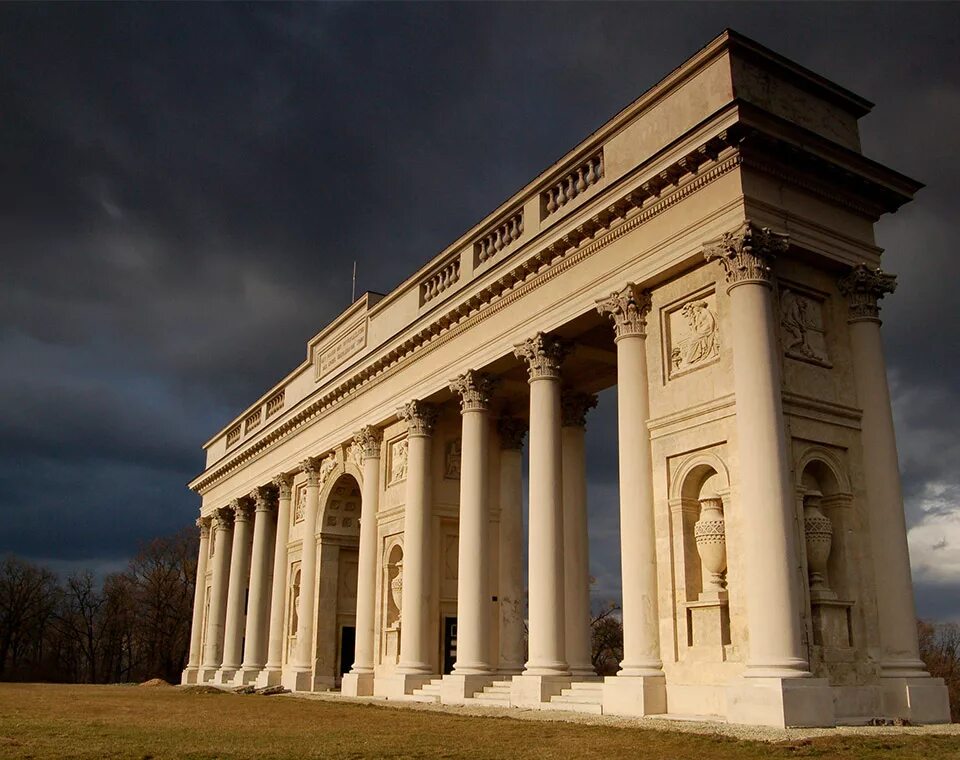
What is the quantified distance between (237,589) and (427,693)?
24.5 m

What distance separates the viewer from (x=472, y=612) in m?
26.5

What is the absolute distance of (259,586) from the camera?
4547 cm

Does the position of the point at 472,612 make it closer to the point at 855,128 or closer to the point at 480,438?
the point at 480,438

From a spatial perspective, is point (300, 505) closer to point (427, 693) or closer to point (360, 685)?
point (360, 685)

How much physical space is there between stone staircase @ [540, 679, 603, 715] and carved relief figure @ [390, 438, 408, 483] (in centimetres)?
1242

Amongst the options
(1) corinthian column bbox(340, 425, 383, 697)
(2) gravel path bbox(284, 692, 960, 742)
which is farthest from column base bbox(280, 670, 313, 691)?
(2) gravel path bbox(284, 692, 960, 742)

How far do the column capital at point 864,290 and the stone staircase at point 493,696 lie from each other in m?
12.7

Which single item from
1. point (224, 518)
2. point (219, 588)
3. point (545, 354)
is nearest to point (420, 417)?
point (545, 354)

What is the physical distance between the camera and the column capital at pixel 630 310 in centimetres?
2164

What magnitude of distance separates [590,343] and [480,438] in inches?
171

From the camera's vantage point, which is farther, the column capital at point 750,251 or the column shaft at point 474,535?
the column shaft at point 474,535

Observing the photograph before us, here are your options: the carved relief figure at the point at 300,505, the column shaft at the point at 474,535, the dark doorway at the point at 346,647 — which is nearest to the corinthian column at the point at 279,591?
the carved relief figure at the point at 300,505

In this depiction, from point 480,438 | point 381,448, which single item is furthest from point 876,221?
point 381,448

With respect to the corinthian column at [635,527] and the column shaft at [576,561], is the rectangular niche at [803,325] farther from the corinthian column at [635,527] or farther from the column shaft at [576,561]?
the column shaft at [576,561]
